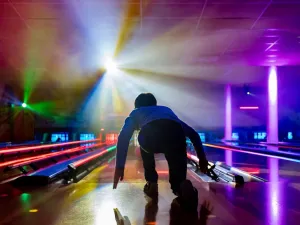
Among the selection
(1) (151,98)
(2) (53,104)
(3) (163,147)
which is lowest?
(3) (163,147)

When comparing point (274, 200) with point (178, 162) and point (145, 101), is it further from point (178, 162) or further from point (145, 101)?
point (145, 101)

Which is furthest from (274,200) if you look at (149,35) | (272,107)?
(272,107)

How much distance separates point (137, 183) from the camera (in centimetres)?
505

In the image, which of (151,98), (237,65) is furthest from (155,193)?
(237,65)

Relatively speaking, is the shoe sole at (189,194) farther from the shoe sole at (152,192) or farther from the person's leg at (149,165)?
the shoe sole at (152,192)

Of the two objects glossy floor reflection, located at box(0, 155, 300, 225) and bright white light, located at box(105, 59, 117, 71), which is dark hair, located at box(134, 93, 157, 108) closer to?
glossy floor reflection, located at box(0, 155, 300, 225)

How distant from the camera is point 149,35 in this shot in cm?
812

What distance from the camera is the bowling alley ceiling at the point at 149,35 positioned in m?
6.42

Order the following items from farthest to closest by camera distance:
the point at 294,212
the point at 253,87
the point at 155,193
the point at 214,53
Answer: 1. the point at 253,87
2. the point at 214,53
3. the point at 155,193
4. the point at 294,212

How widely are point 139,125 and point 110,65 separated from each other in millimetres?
8716

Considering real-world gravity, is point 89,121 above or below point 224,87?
below

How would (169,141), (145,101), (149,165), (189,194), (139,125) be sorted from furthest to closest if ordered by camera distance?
(149,165) → (145,101) → (139,125) → (169,141) → (189,194)

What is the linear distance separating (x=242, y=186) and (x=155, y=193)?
1.46 metres

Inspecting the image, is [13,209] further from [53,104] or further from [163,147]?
[53,104]
